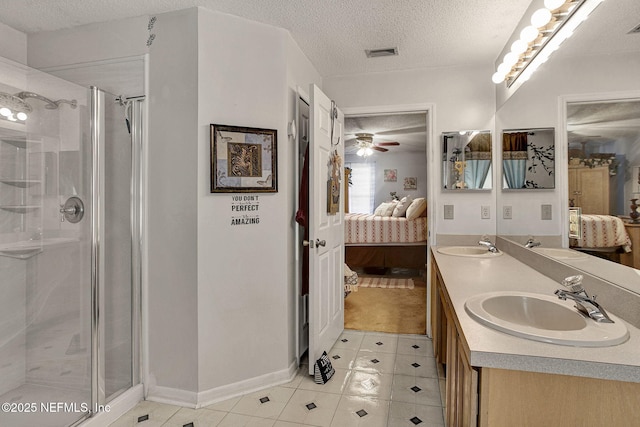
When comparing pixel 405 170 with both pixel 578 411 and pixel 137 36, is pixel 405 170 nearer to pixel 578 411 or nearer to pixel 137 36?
pixel 137 36

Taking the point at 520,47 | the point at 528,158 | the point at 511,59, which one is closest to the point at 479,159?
the point at 528,158

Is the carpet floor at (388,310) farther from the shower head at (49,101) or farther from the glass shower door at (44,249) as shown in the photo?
the shower head at (49,101)

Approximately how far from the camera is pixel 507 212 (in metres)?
2.60

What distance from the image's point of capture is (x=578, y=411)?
35.9 inches

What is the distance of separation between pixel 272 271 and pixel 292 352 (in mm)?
637

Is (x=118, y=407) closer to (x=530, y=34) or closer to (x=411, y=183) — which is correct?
(x=530, y=34)

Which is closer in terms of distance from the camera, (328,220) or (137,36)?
(137,36)

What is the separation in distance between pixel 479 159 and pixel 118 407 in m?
3.06

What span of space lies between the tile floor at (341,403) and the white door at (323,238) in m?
0.24

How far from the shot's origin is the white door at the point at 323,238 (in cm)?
233

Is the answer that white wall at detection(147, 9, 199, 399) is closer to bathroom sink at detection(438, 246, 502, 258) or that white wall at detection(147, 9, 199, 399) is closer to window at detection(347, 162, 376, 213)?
bathroom sink at detection(438, 246, 502, 258)

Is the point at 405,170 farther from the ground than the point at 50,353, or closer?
farther from the ground

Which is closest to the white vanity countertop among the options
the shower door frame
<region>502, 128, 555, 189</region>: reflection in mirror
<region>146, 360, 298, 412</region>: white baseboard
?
<region>502, 128, 555, 189</region>: reflection in mirror

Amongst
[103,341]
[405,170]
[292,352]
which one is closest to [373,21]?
[292,352]
